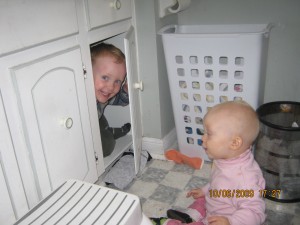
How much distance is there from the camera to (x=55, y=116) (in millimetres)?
920

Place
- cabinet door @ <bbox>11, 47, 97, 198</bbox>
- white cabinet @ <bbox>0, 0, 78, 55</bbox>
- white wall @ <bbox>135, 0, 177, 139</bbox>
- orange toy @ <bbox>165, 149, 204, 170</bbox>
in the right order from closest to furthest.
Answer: white cabinet @ <bbox>0, 0, 78, 55</bbox>, cabinet door @ <bbox>11, 47, 97, 198</bbox>, white wall @ <bbox>135, 0, 177, 139</bbox>, orange toy @ <bbox>165, 149, 204, 170</bbox>

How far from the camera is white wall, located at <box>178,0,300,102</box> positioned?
4.67ft

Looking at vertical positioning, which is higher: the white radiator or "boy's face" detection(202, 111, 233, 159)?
Answer: "boy's face" detection(202, 111, 233, 159)

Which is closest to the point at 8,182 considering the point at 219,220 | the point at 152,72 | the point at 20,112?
the point at 20,112

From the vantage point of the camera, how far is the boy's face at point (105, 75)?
132cm

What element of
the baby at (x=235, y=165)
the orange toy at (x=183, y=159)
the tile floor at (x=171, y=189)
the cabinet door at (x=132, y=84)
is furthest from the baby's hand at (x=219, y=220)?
the orange toy at (x=183, y=159)

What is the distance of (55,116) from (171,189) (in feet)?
2.09

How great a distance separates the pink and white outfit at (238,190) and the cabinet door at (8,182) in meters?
0.49

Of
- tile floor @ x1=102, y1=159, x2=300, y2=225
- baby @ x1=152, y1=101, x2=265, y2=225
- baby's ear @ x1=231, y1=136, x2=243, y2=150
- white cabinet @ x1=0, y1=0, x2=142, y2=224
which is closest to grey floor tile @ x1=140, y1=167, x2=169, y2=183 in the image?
tile floor @ x1=102, y1=159, x2=300, y2=225

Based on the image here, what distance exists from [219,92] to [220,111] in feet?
1.51

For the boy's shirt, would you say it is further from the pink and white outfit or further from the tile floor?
the pink and white outfit

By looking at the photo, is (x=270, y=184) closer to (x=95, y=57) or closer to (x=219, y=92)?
(x=219, y=92)

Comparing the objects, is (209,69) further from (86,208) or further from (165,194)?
(86,208)

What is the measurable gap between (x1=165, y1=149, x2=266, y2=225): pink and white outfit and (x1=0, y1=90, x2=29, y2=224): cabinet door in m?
0.49
